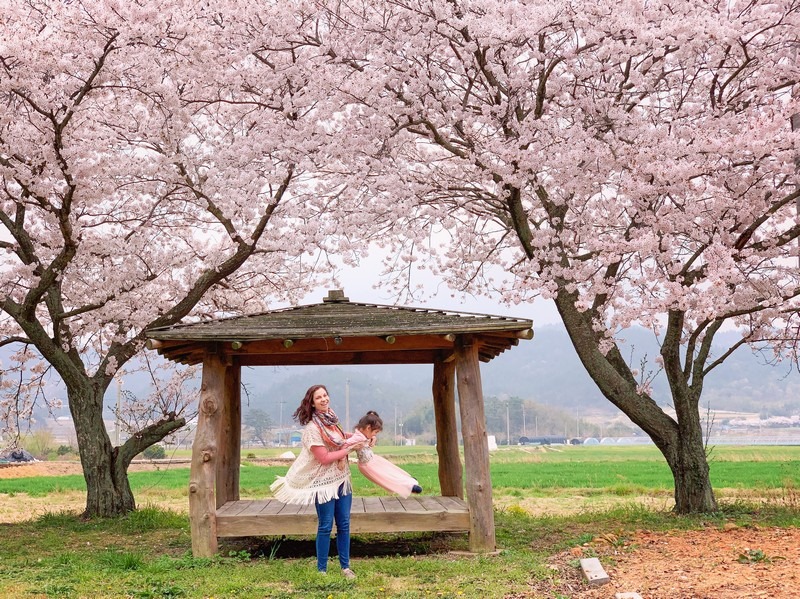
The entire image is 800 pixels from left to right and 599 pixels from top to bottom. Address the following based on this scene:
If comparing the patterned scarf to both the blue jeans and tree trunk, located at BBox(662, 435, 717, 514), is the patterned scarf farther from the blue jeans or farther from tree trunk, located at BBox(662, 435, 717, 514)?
tree trunk, located at BBox(662, 435, 717, 514)

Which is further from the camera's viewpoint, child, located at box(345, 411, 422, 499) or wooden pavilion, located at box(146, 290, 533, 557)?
wooden pavilion, located at box(146, 290, 533, 557)

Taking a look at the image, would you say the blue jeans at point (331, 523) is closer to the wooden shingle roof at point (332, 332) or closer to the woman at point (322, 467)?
the woman at point (322, 467)

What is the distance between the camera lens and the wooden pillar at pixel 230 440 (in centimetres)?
1069

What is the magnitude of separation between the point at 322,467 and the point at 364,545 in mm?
3082

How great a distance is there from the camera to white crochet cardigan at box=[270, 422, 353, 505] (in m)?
7.23

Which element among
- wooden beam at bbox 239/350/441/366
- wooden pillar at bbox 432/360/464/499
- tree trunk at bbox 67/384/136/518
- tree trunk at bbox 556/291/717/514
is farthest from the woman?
tree trunk at bbox 67/384/136/518

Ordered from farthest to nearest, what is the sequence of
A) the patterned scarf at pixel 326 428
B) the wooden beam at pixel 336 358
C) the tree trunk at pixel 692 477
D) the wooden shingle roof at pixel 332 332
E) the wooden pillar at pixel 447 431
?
the tree trunk at pixel 692 477, the wooden pillar at pixel 447 431, the wooden beam at pixel 336 358, the wooden shingle roof at pixel 332 332, the patterned scarf at pixel 326 428

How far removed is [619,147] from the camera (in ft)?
35.9

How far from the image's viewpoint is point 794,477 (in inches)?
930

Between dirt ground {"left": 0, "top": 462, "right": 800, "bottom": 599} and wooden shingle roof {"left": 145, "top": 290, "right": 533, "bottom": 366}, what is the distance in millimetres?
2411

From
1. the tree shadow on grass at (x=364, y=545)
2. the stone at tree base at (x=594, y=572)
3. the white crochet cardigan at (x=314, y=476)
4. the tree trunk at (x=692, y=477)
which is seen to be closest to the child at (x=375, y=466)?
the white crochet cardigan at (x=314, y=476)

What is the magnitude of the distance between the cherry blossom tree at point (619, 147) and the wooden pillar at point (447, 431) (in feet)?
5.59

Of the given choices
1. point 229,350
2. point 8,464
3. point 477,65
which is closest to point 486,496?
point 229,350

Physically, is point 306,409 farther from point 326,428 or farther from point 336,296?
point 336,296
